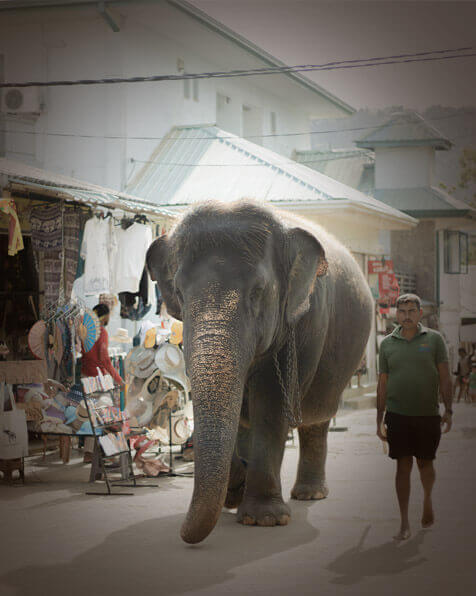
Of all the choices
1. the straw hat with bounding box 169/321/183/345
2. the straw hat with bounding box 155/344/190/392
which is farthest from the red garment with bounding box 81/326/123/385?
the straw hat with bounding box 169/321/183/345

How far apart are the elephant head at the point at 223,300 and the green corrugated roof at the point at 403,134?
552 inches

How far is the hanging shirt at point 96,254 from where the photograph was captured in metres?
8.96

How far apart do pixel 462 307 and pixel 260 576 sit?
590 inches

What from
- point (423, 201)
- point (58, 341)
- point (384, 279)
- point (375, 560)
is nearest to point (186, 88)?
point (384, 279)

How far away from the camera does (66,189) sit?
858 cm

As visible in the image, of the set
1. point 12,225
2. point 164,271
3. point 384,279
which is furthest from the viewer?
point 384,279

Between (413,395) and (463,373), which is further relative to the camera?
(463,373)

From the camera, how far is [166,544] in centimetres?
536

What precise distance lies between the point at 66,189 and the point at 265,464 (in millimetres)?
4020

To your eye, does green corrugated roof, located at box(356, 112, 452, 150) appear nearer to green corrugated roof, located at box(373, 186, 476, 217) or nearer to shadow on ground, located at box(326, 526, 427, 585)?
green corrugated roof, located at box(373, 186, 476, 217)

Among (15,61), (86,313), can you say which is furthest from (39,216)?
(15,61)

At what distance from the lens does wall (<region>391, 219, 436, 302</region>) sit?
19188 millimetres

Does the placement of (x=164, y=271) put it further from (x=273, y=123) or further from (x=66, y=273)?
(x=273, y=123)

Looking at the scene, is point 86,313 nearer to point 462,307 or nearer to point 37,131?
point 37,131
